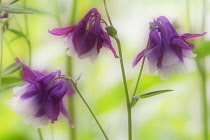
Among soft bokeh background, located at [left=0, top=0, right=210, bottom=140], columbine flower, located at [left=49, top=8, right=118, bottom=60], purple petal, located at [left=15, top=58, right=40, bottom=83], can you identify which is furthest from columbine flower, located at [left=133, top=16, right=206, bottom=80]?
soft bokeh background, located at [left=0, top=0, right=210, bottom=140]

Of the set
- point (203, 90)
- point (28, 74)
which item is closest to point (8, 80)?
point (28, 74)

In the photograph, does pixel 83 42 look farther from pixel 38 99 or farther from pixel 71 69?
pixel 71 69

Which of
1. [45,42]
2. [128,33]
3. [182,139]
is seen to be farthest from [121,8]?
[182,139]

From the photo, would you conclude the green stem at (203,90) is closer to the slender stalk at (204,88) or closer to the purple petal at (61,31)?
the slender stalk at (204,88)

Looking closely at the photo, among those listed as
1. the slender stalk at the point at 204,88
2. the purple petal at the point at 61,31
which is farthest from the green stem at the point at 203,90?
the purple petal at the point at 61,31

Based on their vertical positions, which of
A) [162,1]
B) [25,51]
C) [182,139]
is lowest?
[182,139]

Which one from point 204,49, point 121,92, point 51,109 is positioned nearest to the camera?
point 51,109

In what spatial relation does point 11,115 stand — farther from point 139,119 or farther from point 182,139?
point 182,139
